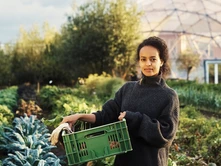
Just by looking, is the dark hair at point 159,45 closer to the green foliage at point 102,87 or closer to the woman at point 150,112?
the woman at point 150,112

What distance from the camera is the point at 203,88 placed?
54.0 ft

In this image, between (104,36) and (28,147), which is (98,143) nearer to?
(28,147)

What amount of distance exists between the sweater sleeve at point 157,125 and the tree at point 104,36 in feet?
67.9

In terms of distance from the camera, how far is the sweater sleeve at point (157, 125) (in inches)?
114

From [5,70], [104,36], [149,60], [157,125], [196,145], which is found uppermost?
[104,36]

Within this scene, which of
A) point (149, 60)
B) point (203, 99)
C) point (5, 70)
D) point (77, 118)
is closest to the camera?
point (149, 60)

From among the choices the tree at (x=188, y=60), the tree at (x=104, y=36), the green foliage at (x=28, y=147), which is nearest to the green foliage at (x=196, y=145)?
the green foliage at (x=28, y=147)

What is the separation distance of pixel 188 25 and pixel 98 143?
2902 cm

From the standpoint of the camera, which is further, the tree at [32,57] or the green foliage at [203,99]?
the tree at [32,57]

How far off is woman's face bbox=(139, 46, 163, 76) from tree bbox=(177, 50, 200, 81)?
25851 mm

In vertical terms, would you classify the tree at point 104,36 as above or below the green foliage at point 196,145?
above

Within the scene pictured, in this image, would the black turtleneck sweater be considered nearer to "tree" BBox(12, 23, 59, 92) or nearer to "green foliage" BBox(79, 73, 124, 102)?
"green foliage" BBox(79, 73, 124, 102)

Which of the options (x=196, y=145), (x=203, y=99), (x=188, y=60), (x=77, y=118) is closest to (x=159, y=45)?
(x=77, y=118)

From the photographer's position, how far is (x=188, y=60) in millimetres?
28578
